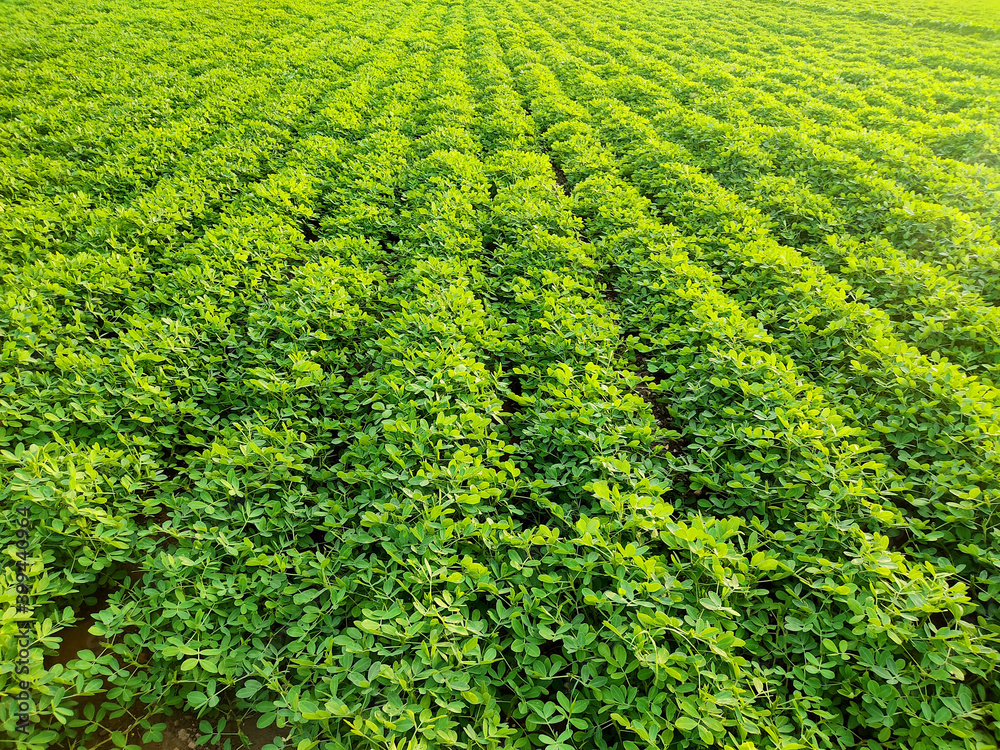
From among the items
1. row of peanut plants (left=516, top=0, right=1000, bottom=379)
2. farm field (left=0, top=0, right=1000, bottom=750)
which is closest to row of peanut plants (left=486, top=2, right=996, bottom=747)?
farm field (left=0, top=0, right=1000, bottom=750)

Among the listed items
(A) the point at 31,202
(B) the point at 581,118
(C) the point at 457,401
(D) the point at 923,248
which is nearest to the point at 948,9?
(B) the point at 581,118

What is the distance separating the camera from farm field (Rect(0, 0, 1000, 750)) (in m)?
2.29

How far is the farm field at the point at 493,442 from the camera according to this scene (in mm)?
2291

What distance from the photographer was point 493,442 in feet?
A: 12.1

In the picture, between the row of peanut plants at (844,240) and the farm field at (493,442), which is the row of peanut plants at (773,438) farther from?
the row of peanut plants at (844,240)

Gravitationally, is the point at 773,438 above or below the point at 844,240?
below

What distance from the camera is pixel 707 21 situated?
739 inches

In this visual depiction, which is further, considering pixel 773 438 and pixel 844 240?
pixel 844 240

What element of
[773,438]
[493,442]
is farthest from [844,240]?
[493,442]

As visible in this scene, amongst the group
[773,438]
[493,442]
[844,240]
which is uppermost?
[844,240]

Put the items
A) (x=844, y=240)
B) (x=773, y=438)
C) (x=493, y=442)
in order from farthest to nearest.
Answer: (x=844, y=240) → (x=493, y=442) → (x=773, y=438)

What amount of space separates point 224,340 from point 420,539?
2.91 metres

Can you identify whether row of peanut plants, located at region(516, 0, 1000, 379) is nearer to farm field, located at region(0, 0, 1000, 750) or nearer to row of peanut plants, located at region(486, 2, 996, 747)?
farm field, located at region(0, 0, 1000, 750)

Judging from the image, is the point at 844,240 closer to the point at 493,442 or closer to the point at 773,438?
the point at 773,438
